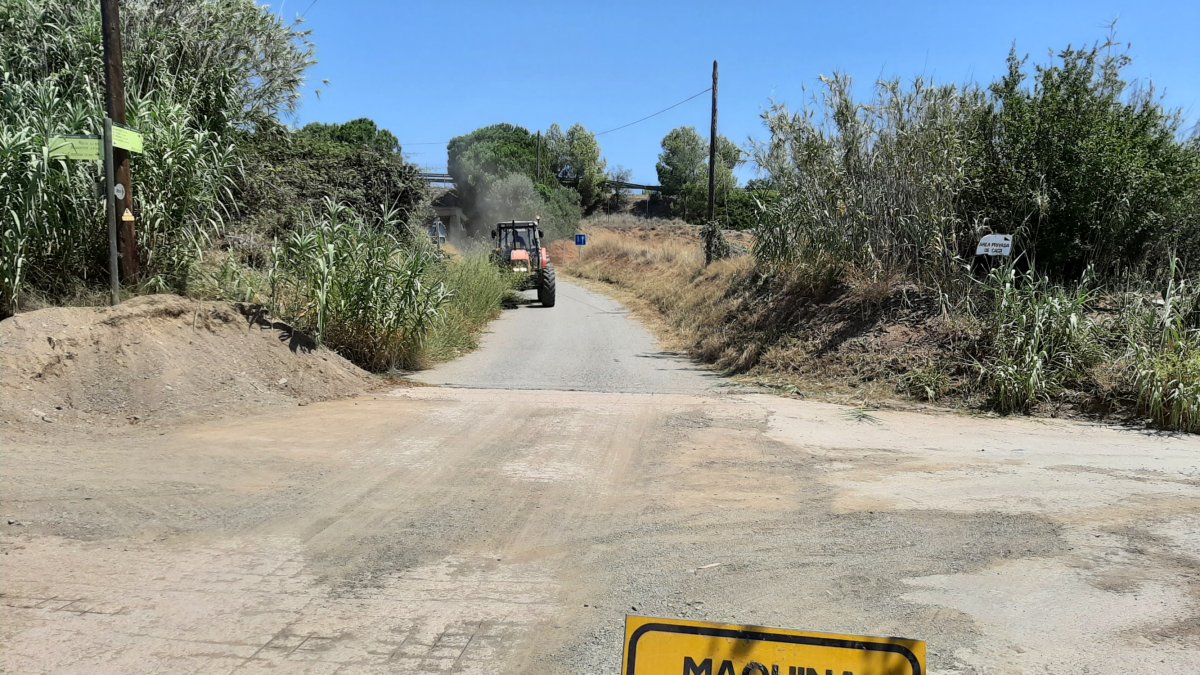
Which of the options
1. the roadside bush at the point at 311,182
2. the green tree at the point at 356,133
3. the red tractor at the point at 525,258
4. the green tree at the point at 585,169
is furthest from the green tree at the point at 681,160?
the roadside bush at the point at 311,182

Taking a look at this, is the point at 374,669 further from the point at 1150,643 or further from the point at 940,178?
the point at 940,178

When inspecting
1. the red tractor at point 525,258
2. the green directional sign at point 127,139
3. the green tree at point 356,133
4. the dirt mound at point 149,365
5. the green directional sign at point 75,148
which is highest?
the green tree at point 356,133

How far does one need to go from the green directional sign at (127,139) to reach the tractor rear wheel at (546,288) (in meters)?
15.9

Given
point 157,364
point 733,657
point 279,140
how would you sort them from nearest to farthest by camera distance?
point 733,657
point 157,364
point 279,140

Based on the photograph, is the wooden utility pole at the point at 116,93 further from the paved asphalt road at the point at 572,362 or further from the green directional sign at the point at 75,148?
the paved asphalt road at the point at 572,362

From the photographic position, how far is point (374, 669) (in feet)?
10.7

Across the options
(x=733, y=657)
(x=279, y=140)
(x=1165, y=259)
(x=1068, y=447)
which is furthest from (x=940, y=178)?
(x=279, y=140)

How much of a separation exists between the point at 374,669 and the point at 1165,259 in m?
12.3

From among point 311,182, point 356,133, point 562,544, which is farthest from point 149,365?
point 356,133

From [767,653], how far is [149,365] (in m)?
7.85

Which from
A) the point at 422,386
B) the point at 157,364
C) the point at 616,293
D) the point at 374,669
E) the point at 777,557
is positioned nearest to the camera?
the point at 374,669

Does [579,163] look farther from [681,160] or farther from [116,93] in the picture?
[116,93]

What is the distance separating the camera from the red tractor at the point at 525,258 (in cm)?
2484

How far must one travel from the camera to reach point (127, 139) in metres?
8.77
